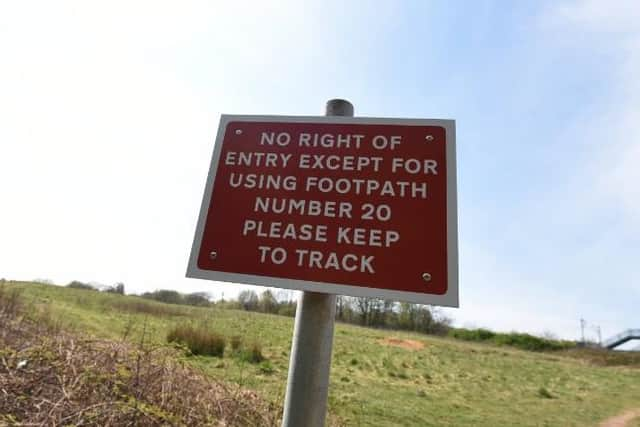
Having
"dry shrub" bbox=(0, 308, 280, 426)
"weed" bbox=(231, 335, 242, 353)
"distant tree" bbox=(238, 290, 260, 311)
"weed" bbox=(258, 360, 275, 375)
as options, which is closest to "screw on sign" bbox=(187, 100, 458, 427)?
"dry shrub" bbox=(0, 308, 280, 426)

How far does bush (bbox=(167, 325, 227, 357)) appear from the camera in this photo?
11.3 m

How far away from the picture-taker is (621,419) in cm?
977

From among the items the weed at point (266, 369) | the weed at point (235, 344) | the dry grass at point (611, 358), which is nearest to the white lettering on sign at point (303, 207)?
the weed at point (266, 369)

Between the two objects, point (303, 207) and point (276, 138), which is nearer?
point (303, 207)

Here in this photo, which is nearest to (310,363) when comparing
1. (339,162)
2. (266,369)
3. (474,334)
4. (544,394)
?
(339,162)

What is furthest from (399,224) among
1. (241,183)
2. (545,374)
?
(545,374)

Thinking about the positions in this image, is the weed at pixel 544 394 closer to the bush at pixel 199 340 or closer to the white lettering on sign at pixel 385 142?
the bush at pixel 199 340

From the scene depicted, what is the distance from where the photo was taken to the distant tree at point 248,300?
185ft

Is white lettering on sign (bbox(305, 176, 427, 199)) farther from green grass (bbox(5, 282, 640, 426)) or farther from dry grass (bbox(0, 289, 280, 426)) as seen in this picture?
green grass (bbox(5, 282, 640, 426))

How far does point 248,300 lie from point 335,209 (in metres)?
62.9

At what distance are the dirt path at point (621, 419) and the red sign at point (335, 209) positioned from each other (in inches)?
426

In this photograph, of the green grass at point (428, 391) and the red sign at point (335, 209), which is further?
the green grass at point (428, 391)

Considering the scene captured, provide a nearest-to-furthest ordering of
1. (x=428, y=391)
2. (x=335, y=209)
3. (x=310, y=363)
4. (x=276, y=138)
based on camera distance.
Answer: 1. (x=310, y=363)
2. (x=335, y=209)
3. (x=276, y=138)
4. (x=428, y=391)

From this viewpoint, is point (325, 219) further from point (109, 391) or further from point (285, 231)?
point (109, 391)
